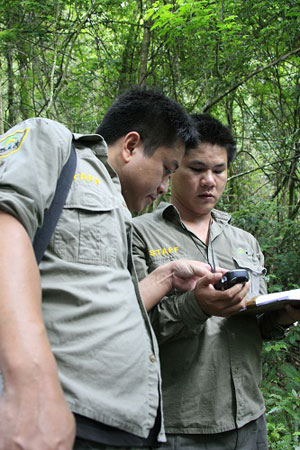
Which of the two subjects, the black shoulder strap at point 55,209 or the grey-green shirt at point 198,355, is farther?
the grey-green shirt at point 198,355

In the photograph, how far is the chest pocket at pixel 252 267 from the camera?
2389mm

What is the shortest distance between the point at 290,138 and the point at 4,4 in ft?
13.8

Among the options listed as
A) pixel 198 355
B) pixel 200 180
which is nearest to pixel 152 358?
pixel 198 355

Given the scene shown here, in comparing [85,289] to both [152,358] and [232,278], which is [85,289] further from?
[232,278]

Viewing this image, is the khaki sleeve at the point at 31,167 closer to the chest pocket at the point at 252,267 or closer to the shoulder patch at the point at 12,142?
the shoulder patch at the point at 12,142

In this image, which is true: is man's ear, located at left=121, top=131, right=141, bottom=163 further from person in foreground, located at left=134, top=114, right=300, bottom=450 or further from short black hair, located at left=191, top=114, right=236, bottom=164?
short black hair, located at left=191, top=114, right=236, bottom=164

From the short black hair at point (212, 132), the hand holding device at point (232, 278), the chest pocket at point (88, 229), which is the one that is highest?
the short black hair at point (212, 132)

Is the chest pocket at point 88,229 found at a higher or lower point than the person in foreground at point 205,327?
higher

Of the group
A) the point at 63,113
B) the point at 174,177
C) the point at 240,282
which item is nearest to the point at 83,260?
the point at 240,282

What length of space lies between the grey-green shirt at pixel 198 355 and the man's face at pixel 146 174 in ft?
1.17

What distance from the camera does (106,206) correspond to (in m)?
1.35

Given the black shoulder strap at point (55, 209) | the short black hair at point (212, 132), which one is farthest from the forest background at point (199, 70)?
the black shoulder strap at point (55, 209)

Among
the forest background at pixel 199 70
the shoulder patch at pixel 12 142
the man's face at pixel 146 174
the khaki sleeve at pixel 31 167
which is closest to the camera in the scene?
the khaki sleeve at pixel 31 167

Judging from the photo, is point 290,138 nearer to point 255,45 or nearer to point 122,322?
point 255,45
